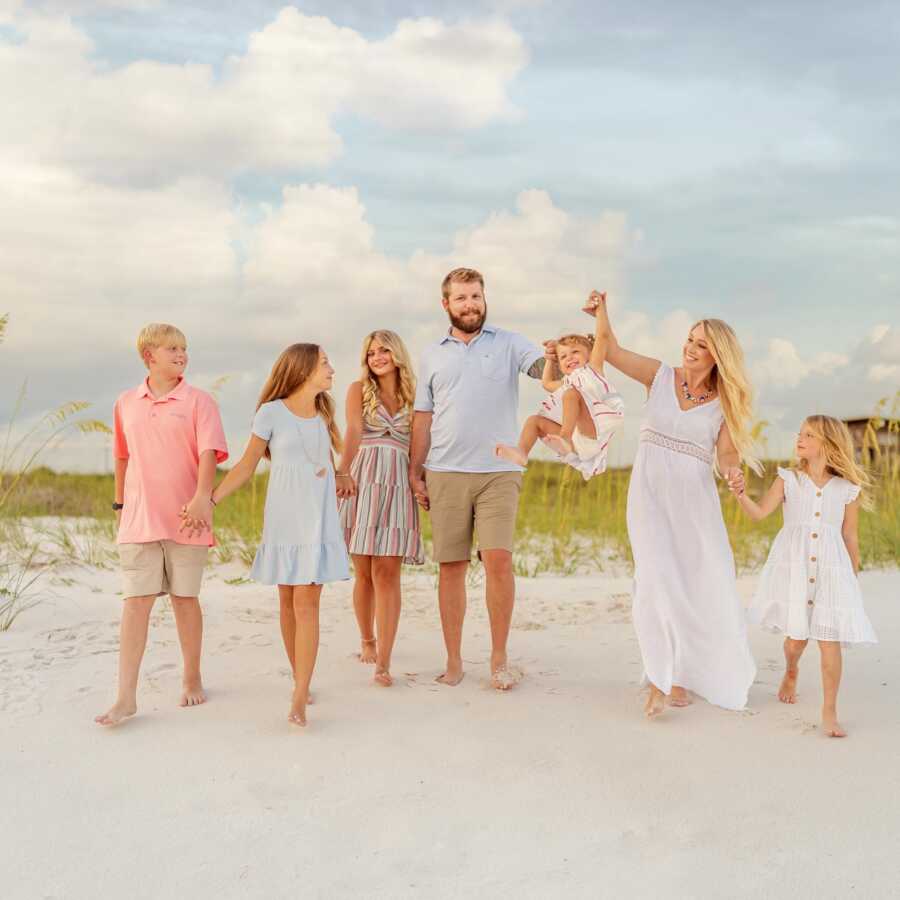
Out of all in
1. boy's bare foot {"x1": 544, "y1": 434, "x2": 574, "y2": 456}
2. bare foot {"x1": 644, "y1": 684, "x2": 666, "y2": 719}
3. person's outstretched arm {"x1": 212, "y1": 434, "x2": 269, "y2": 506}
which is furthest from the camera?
boy's bare foot {"x1": 544, "y1": 434, "x2": 574, "y2": 456}

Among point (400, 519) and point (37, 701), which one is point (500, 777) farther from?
point (37, 701)

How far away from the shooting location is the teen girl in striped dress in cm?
520

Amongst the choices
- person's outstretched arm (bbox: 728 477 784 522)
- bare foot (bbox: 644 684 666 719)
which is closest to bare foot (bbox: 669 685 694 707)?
bare foot (bbox: 644 684 666 719)

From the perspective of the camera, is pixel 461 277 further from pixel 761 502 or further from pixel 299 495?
pixel 761 502

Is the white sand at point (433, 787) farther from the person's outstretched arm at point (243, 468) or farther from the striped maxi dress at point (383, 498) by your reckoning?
the person's outstretched arm at point (243, 468)

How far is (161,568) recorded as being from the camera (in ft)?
15.8

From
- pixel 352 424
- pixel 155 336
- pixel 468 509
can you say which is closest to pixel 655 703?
pixel 468 509

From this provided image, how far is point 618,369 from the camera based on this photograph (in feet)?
15.7

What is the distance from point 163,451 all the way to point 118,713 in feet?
4.03

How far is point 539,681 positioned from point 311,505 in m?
1.75

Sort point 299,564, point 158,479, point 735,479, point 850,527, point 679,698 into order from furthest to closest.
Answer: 1. point 679,698
2. point 850,527
3. point 158,479
4. point 735,479
5. point 299,564

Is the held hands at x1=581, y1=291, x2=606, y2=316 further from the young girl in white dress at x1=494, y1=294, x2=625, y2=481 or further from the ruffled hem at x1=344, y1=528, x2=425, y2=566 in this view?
the ruffled hem at x1=344, y1=528, x2=425, y2=566

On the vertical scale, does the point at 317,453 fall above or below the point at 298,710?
above

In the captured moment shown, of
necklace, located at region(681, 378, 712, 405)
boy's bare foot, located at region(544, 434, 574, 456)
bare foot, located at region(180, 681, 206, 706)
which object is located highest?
necklace, located at region(681, 378, 712, 405)
